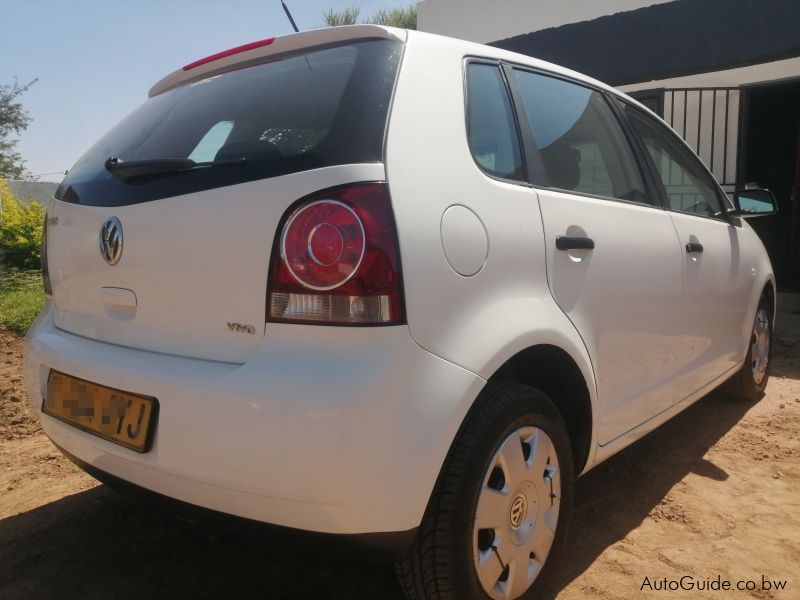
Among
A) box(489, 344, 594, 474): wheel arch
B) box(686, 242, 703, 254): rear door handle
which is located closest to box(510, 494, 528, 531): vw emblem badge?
box(489, 344, 594, 474): wheel arch

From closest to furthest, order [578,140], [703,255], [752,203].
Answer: [578,140]
[703,255]
[752,203]

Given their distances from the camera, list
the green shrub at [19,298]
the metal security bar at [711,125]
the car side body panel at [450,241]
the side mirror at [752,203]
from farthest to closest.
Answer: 1. the metal security bar at [711,125]
2. the green shrub at [19,298]
3. the side mirror at [752,203]
4. the car side body panel at [450,241]

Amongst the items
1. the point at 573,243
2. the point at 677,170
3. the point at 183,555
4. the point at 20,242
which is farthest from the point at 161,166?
the point at 20,242

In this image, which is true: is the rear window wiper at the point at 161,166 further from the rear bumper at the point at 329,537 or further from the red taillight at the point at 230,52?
the rear bumper at the point at 329,537

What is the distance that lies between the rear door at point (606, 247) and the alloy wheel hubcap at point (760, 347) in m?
1.59

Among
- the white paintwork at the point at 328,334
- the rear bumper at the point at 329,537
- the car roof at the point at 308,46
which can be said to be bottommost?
the rear bumper at the point at 329,537

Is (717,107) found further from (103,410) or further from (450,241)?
(103,410)

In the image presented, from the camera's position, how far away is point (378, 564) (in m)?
2.08

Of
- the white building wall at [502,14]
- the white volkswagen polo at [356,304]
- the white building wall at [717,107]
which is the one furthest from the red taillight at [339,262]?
the white building wall at [502,14]

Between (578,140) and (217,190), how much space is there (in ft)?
4.48

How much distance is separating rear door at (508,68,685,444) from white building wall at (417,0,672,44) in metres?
7.90

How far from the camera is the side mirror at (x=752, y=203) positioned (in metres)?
3.52

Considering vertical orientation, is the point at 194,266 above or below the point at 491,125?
below

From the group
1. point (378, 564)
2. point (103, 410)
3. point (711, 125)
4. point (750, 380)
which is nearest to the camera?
point (103, 410)
